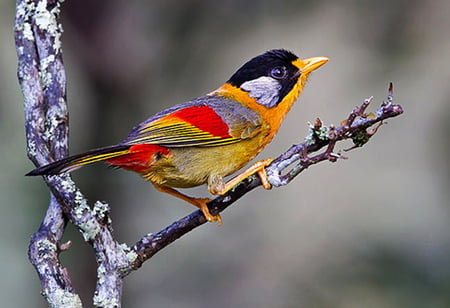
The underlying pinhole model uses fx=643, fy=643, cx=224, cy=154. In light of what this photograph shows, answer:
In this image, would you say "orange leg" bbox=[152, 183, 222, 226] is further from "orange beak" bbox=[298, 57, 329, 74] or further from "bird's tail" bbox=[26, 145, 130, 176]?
"orange beak" bbox=[298, 57, 329, 74]

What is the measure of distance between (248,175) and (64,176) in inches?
33.1

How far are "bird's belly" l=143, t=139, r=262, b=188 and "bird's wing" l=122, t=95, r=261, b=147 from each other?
0.15ft

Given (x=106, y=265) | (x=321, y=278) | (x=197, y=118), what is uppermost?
(x=197, y=118)

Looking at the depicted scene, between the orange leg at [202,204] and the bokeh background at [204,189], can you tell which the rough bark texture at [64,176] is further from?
the bokeh background at [204,189]

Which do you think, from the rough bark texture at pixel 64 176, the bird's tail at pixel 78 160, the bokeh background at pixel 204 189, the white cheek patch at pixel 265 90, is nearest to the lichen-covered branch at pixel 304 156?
the rough bark texture at pixel 64 176

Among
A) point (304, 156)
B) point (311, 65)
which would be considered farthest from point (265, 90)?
point (304, 156)

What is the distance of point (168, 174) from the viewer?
3221mm

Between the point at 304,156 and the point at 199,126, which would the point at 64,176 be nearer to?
the point at 199,126

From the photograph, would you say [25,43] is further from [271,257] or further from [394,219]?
[394,219]

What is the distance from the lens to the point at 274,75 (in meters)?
3.71

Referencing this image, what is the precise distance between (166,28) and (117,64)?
481 millimetres

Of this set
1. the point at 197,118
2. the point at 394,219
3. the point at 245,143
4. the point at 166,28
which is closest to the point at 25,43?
the point at 197,118

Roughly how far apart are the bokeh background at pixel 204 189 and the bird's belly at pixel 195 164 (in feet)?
3.22

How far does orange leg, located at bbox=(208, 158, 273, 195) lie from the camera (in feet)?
9.39
